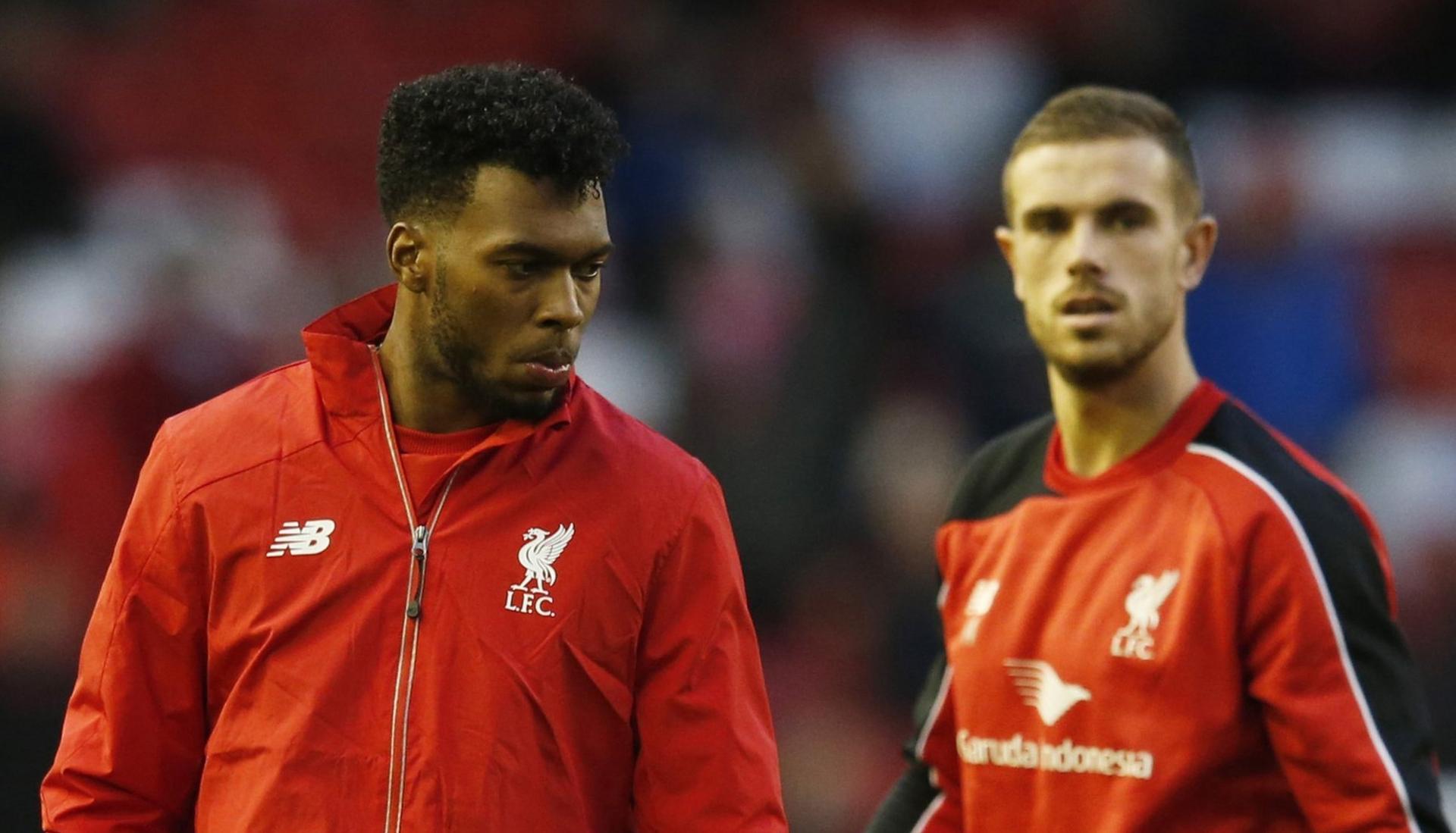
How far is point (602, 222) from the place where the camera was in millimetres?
3305

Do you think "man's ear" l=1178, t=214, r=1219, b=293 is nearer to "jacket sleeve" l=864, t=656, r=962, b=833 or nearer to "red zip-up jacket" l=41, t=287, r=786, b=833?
"jacket sleeve" l=864, t=656, r=962, b=833

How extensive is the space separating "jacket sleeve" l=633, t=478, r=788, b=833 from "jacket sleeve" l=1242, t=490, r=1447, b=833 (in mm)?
923

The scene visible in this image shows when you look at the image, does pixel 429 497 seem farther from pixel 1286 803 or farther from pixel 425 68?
pixel 425 68

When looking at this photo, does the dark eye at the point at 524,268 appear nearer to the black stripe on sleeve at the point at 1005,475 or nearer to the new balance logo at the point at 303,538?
the new balance logo at the point at 303,538

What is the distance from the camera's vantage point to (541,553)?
10.8 feet

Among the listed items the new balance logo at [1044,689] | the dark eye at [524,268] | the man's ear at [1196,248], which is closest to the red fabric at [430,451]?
the dark eye at [524,268]

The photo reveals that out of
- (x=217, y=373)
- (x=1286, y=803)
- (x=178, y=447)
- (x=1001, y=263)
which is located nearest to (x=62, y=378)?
(x=217, y=373)

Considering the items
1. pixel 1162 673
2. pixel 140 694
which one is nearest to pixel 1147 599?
pixel 1162 673

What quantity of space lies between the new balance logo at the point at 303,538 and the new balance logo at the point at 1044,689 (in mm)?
1403

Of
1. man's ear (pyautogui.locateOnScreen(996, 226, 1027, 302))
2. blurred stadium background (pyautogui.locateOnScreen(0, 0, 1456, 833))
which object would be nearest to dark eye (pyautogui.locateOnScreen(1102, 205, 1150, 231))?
man's ear (pyautogui.locateOnScreen(996, 226, 1027, 302))

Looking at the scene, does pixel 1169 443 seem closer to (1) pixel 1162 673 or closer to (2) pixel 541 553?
(1) pixel 1162 673

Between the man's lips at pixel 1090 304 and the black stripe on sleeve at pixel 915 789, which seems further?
the black stripe on sleeve at pixel 915 789

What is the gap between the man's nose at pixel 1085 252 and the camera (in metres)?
4.12

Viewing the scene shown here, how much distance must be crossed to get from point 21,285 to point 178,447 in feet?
19.4
